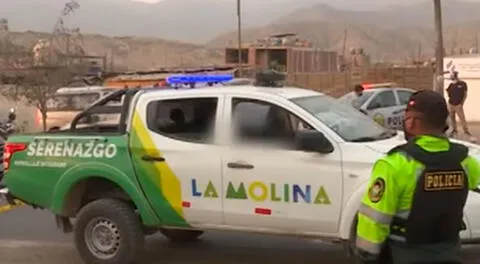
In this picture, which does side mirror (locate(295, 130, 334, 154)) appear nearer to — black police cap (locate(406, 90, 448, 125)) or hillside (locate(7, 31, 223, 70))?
black police cap (locate(406, 90, 448, 125))

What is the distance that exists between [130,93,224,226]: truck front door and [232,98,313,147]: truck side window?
0.19 meters

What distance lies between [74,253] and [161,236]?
114 centimetres

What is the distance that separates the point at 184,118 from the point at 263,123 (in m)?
0.76

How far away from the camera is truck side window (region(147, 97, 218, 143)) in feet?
24.3

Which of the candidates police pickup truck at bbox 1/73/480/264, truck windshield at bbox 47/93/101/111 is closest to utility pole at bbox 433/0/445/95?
truck windshield at bbox 47/93/101/111

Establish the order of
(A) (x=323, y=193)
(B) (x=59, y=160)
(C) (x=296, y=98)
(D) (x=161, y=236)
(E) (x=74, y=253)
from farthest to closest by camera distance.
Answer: (D) (x=161, y=236)
(E) (x=74, y=253)
(B) (x=59, y=160)
(C) (x=296, y=98)
(A) (x=323, y=193)

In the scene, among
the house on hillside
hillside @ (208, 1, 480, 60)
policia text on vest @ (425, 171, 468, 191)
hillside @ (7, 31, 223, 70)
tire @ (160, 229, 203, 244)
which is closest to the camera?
policia text on vest @ (425, 171, 468, 191)

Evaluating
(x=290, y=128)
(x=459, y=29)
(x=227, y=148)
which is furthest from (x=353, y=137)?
(x=459, y=29)

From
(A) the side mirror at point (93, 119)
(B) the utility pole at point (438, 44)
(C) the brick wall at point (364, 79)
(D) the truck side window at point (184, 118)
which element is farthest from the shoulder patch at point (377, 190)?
(C) the brick wall at point (364, 79)

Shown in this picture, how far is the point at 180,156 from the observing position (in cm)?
733

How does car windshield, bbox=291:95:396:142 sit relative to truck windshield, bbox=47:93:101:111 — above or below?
above

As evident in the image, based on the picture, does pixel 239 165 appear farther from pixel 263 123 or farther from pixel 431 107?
pixel 431 107

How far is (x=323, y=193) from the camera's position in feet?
22.4

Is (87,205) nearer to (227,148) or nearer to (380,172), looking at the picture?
(227,148)
